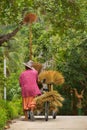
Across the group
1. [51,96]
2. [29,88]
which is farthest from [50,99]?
[29,88]

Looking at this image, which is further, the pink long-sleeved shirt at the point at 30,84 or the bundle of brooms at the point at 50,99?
the pink long-sleeved shirt at the point at 30,84

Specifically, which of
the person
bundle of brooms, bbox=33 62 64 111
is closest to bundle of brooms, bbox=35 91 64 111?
bundle of brooms, bbox=33 62 64 111

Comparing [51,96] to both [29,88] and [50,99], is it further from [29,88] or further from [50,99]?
[29,88]

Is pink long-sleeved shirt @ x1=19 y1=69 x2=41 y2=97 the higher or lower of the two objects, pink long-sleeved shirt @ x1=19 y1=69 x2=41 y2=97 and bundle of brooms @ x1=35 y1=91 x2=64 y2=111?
the higher

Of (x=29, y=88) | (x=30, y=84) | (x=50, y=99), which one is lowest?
(x=50, y=99)

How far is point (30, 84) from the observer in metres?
14.3

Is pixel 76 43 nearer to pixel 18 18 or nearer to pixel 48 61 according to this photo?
pixel 48 61

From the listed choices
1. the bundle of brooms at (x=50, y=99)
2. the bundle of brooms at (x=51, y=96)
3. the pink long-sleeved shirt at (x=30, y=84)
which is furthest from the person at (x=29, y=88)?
the bundle of brooms at (x=50, y=99)

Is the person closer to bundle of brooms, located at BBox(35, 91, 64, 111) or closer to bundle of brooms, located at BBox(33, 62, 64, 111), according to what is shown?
bundle of brooms, located at BBox(33, 62, 64, 111)

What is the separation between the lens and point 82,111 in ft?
95.0

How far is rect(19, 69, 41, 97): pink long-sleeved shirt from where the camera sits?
1418 centimetres

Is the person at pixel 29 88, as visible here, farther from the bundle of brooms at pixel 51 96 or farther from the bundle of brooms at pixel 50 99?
the bundle of brooms at pixel 50 99

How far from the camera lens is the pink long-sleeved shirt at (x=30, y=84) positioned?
14.2m

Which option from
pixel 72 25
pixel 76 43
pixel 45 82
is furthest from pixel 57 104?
pixel 76 43
